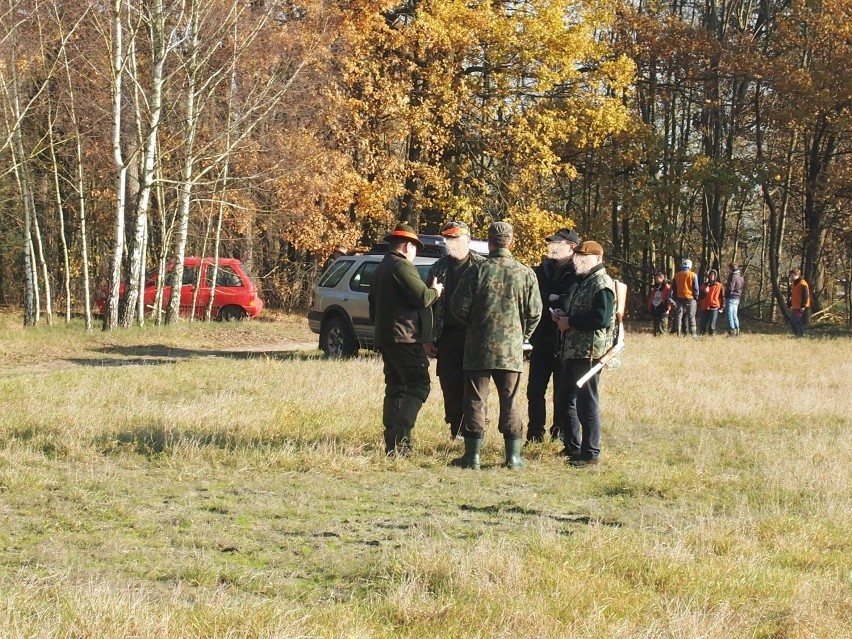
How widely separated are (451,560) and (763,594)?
1.45 meters

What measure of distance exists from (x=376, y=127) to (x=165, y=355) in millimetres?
13531

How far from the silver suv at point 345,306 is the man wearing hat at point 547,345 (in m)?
7.96

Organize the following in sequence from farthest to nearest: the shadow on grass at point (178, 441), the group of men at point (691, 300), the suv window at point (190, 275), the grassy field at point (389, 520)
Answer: the suv window at point (190, 275)
the group of men at point (691, 300)
the shadow on grass at point (178, 441)
the grassy field at point (389, 520)

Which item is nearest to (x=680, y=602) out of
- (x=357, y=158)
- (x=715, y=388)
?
(x=715, y=388)

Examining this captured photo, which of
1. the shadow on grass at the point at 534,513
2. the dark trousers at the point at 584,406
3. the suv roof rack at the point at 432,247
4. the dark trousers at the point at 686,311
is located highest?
the suv roof rack at the point at 432,247

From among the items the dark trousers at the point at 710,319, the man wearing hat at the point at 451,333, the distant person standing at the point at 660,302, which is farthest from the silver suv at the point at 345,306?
the dark trousers at the point at 710,319

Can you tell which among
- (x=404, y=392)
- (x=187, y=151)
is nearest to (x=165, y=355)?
(x=187, y=151)

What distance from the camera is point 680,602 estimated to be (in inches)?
201

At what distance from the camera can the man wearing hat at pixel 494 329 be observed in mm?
8805

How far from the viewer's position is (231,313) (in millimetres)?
29859

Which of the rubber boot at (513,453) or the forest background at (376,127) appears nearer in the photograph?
the rubber boot at (513,453)

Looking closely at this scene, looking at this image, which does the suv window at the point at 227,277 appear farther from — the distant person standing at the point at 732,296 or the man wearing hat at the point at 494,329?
the man wearing hat at the point at 494,329

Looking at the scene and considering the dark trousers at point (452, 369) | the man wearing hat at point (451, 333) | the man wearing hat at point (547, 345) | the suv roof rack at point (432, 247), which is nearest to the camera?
the man wearing hat at point (451, 333)

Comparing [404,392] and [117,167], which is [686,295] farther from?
[404,392]
